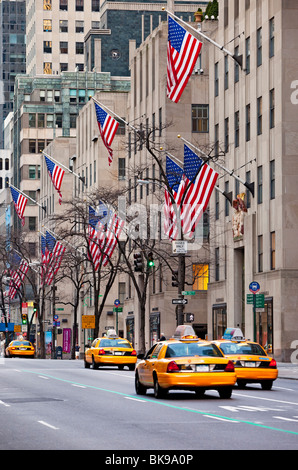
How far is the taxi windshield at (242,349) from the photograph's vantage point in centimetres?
3030

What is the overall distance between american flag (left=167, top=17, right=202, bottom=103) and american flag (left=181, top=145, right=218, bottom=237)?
13.7 feet

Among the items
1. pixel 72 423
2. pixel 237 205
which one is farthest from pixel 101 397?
pixel 237 205

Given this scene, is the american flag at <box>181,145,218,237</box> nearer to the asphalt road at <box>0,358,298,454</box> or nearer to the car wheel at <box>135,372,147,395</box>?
the asphalt road at <box>0,358,298,454</box>

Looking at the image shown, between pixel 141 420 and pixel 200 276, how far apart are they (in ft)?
173

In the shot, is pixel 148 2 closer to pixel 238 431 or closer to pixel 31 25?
pixel 31 25

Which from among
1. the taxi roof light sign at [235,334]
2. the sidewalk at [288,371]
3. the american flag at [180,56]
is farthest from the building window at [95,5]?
the taxi roof light sign at [235,334]

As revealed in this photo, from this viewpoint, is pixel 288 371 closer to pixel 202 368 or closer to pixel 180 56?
pixel 180 56

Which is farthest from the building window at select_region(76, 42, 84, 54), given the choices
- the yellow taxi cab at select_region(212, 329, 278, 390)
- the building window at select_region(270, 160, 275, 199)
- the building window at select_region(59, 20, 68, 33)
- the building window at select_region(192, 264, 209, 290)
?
the yellow taxi cab at select_region(212, 329, 278, 390)

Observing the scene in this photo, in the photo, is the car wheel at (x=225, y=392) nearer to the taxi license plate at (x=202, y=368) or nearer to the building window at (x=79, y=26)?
the taxi license plate at (x=202, y=368)

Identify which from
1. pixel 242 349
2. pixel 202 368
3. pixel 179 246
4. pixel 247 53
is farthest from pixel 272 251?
pixel 202 368

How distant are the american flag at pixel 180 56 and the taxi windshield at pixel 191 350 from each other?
18.8 meters

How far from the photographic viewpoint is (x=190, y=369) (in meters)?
24.6
